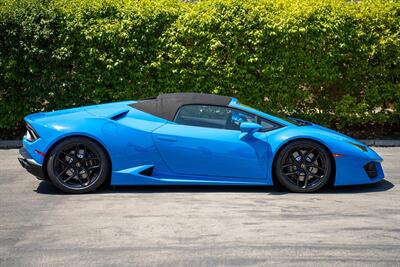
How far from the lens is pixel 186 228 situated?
6309mm

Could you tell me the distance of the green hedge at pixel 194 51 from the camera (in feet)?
38.3

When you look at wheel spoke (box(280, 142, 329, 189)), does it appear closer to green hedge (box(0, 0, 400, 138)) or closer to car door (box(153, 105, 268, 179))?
car door (box(153, 105, 268, 179))

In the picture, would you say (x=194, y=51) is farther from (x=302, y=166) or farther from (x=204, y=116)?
(x=302, y=166)

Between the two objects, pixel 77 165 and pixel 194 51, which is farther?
pixel 194 51

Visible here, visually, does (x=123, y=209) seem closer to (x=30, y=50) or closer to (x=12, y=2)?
(x=30, y=50)

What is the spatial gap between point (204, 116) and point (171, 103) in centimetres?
44

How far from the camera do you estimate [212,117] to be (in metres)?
8.02

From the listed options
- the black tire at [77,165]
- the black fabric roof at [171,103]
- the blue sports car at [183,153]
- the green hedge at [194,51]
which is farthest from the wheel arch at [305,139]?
the green hedge at [194,51]

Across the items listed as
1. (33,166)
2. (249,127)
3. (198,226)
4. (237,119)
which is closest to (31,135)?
(33,166)

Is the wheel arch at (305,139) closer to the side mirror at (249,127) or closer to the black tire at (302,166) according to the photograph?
the black tire at (302,166)

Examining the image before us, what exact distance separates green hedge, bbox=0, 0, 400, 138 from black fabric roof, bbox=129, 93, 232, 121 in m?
3.58

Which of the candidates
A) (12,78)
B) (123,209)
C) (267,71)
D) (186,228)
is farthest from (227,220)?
(12,78)

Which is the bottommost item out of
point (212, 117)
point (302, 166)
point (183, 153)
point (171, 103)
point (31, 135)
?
point (302, 166)

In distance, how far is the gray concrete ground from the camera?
550 centimetres
